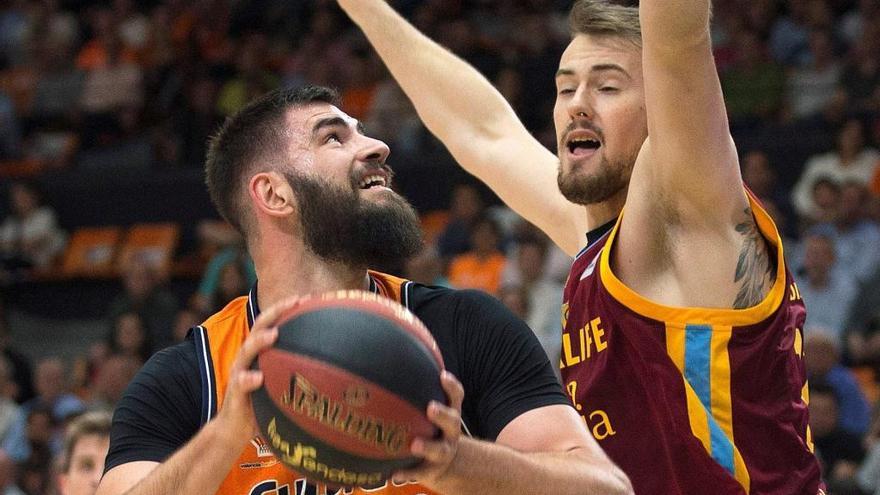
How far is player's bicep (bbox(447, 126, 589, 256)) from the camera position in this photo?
16.1 feet

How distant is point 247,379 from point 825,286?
26.9 feet

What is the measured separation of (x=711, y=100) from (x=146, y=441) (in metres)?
1.71

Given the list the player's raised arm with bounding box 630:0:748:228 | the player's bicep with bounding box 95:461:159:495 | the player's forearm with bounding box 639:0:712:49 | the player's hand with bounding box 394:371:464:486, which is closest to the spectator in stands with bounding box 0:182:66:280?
the player's bicep with bounding box 95:461:159:495

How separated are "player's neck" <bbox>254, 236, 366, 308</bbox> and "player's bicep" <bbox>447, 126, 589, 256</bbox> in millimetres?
1220

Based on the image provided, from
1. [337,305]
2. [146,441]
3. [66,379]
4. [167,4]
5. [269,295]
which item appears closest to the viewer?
[337,305]

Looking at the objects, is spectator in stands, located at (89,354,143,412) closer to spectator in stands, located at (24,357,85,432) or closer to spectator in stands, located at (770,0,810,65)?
spectator in stands, located at (24,357,85,432)

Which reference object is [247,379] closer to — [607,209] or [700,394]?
[700,394]

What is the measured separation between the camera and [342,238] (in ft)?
12.3

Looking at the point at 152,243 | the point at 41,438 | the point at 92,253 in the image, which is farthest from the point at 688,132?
the point at 92,253

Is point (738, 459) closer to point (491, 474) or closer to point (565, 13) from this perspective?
point (491, 474)

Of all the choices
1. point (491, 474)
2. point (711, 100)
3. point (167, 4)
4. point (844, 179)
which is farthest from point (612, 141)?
point (167, 4)

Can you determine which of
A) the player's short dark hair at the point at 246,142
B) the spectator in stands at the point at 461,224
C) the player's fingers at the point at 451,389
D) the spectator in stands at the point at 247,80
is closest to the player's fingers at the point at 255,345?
the player's fingers at the point at 451,389

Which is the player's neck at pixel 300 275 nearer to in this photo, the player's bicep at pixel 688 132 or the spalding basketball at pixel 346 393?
the spalding basketball at pixel 346 393

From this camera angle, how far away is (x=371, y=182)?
3.82m
